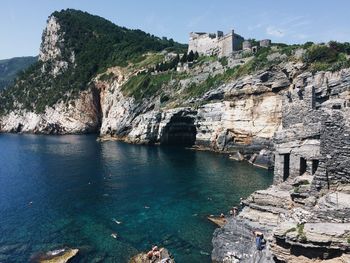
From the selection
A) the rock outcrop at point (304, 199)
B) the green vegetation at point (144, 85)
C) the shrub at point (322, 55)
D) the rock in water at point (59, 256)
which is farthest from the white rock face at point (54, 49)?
the rock outcrop at point (304, 199)

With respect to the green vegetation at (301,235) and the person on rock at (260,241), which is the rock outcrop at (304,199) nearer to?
the green vegetation at (301,235)

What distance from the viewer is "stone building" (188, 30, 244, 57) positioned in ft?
374

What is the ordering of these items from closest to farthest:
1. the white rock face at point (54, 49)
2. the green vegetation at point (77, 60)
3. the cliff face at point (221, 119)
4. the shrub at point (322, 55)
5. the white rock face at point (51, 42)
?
Answer: the shrub at point (322, 55), the cliff face at point (221, 119), the green vegetation at point (77, 60), the white rock face at point (54, 49), the white rock face at point (51, 42)

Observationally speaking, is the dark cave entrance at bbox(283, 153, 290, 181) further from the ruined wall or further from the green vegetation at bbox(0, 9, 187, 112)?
the green vegetation at bbox(0, 9, 187, 112)

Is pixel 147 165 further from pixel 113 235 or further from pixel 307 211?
pixel 307 211

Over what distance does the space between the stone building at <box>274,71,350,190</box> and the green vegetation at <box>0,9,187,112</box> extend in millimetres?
125989

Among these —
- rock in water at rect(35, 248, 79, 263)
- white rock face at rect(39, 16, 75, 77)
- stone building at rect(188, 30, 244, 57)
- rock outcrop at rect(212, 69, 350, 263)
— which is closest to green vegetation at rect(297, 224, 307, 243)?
rock outcrop at rect(212, 69, 350, 263)

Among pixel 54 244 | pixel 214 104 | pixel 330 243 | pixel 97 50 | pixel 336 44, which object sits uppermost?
pixel 97 50

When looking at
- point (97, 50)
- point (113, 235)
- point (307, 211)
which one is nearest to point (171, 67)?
point (97, 50)

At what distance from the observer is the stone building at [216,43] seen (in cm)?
11400

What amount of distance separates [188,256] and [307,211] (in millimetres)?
13010

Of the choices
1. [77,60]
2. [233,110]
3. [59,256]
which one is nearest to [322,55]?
[233,110]

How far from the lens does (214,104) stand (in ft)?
297

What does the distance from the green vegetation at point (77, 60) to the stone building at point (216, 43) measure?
23.0 metres
